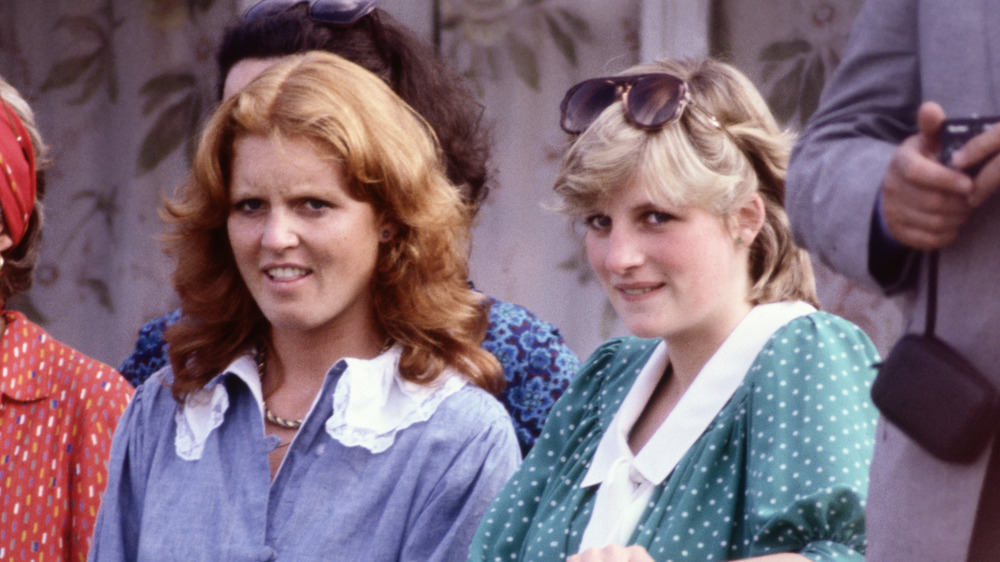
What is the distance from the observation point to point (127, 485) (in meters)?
2.50

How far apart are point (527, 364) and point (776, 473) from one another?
1.00 metres

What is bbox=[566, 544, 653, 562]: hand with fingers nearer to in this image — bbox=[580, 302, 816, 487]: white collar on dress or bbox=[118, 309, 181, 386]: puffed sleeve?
bbox=[580, 302, 816, 487]: white collar on dress

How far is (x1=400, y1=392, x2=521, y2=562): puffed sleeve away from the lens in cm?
221

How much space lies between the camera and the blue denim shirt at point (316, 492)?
2225mm

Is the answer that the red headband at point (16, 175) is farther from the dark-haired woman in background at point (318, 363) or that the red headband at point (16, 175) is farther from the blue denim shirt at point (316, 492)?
the blue denim shirt at point (316, 492)

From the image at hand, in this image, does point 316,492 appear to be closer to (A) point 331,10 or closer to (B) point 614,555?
(B) point 614,555

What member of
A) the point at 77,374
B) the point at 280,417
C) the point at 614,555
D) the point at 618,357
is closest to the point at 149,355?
the point at 77,374

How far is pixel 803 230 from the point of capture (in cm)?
142

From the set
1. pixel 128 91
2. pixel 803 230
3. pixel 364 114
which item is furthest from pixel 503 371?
pixel 128 91

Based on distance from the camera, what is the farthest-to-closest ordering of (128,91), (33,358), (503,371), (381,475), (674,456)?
(128,91)
(33,358)
(503,371)
(381,475)
(674,456)

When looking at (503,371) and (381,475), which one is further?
(503,371)

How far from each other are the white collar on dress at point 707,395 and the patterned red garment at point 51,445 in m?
1.19

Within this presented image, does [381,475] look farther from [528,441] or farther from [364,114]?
[364,114]

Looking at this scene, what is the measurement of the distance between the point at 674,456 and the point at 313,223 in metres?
0.81
